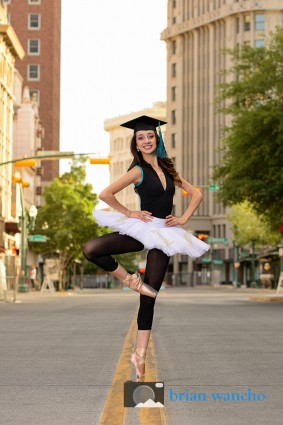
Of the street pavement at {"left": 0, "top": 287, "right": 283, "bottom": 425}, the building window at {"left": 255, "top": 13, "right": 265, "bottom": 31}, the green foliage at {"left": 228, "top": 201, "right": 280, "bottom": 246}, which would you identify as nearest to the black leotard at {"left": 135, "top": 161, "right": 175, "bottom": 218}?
the street pavement at {"left": 0, "top": 287, "right": 283, "bottom": 425}

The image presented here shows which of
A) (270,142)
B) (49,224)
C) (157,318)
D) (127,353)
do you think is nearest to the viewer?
(127,353)

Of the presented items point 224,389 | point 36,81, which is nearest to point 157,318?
point 224,389

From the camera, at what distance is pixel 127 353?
13.1 metres

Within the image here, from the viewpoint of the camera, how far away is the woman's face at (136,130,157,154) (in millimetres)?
8875

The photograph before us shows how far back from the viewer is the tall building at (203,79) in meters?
149

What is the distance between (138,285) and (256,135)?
3147cm

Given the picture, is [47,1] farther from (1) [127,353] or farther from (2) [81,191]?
(1) [127,353]

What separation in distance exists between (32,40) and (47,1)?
16.6ft

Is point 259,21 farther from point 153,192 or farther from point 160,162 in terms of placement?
point 153,192

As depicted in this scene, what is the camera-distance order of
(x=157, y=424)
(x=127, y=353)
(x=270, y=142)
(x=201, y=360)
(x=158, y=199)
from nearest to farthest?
(x=157, y=424) → (x=158, y=199) → (x=201, y=360) → (x=127, y=353) → (x=270, y=142)

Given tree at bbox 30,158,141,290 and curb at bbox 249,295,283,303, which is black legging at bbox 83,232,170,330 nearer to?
curb at bbox 249,295,283,303

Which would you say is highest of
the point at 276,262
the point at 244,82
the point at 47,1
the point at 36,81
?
the point at 47,1

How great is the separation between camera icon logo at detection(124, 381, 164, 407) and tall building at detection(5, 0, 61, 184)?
412 feet

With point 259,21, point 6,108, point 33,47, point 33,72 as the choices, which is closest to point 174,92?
point 259,21
